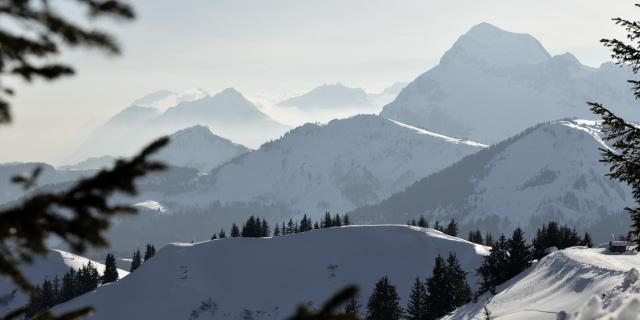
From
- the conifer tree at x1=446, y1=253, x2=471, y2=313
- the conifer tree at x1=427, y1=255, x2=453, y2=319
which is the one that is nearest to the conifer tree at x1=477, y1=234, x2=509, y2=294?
the conifer tree at x1=446, y1=253, x2=471, y2=313

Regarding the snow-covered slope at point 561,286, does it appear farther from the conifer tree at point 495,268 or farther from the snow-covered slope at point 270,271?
the snow-covered slope at point 270,271

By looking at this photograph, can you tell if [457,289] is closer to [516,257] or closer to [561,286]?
[516,257]

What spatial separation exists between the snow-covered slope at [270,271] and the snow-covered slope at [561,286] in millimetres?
54131

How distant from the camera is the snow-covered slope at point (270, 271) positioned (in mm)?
113250

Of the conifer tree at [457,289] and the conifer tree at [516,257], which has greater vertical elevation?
the conifer tree at [516,257]

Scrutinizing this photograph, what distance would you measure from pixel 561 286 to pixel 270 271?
79.0m

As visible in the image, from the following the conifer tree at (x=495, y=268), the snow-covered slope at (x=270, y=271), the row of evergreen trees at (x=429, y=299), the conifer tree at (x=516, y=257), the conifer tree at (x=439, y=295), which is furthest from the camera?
the snow-covered slope at (x=270, y=271)

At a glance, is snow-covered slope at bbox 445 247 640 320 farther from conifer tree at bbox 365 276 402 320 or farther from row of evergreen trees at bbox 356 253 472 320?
conifer tree at bbox 365 276 402 320

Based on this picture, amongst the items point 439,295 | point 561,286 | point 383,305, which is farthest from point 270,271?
point 561,286

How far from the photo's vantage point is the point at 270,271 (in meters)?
122

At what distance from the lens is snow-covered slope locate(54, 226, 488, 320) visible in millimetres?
113250

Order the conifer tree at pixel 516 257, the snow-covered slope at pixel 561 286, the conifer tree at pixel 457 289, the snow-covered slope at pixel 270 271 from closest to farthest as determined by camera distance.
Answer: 1. the snow-covered slope at pixel 561 286
2. the conifer tree at pixel 457 289
3. the conifer tree at pixel 516 257
4. the snow-covered slope at pixel 270 271

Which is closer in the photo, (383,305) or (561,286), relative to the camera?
(561,286)

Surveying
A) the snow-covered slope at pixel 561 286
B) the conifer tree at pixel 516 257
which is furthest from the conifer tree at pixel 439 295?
the snow-covered slope at pixel 561 286
